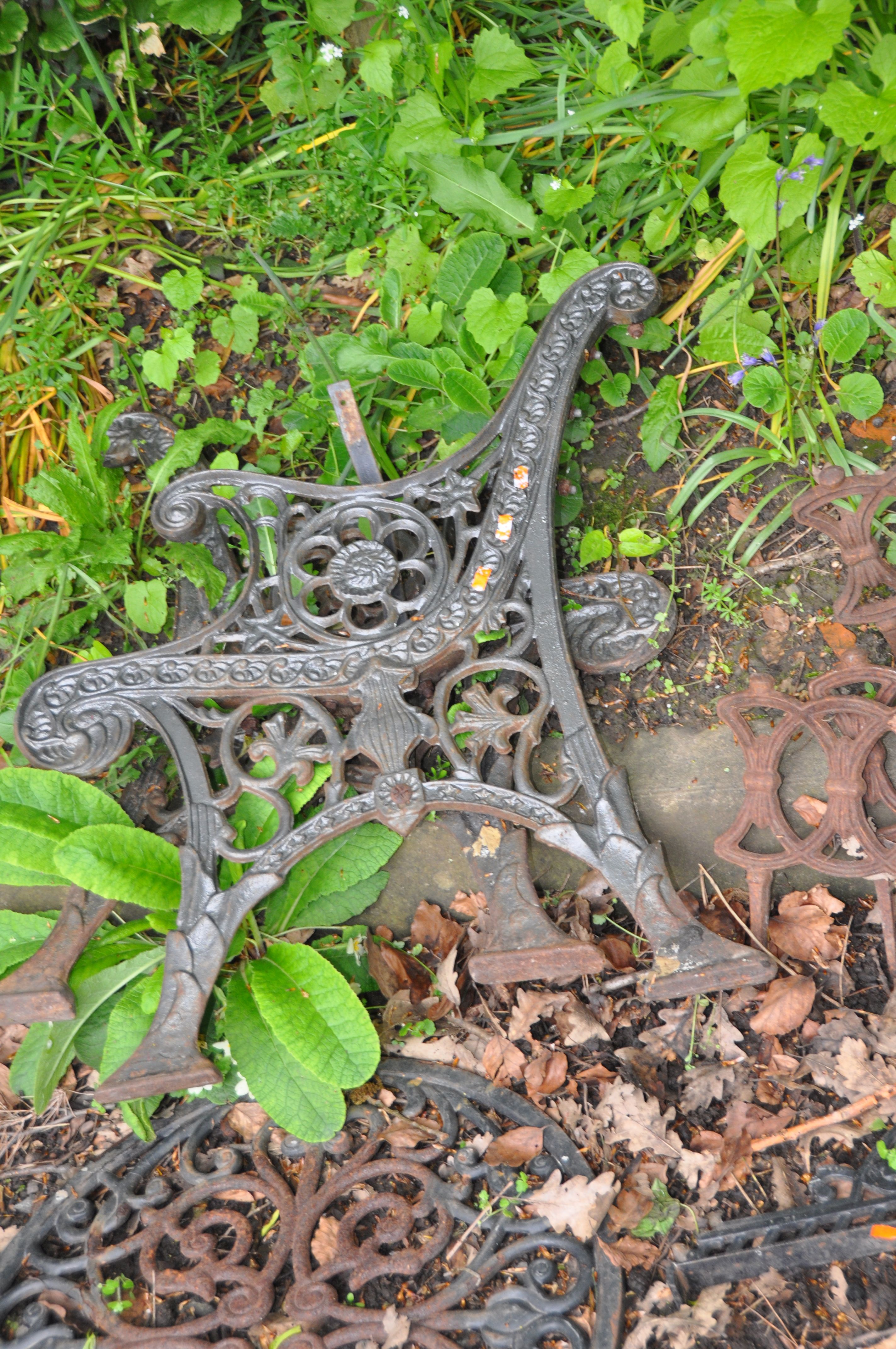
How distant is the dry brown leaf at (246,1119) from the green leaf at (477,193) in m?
2.17

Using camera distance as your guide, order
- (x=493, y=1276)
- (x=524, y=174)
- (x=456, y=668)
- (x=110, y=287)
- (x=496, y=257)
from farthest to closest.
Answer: (x=110, y=287) < (x=524, y=174) < (x=496, y=257) < (x=456, y=668) < (x=493, y=1276)

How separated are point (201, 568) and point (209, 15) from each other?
1929 mm

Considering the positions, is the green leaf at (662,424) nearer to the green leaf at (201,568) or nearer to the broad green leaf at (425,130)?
the broad green leaf at (425,130)

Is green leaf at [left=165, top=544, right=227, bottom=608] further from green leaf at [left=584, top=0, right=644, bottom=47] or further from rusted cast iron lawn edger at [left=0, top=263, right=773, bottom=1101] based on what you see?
green leaf at [left=584, top=0, right=644, bottom=47]

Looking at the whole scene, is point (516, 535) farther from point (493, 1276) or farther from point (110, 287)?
point (110, 287)

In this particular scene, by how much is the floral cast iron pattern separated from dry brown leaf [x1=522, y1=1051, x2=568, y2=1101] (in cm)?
5

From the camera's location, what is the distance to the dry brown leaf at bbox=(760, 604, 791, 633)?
230cm

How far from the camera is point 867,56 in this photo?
2.36 meters

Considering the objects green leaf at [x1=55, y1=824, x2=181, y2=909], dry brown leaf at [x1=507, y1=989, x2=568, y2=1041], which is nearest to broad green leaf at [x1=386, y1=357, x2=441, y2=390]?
green leaf at [x1=55, y1=824, x2=181, y2=909]

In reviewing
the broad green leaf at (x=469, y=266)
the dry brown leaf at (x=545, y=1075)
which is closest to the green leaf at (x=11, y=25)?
the broad green leaf at (x=469, y=266)

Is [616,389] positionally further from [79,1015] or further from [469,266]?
[79,1015]

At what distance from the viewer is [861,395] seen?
228 centimetres

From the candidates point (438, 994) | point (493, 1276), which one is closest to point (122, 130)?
point (438, 994)

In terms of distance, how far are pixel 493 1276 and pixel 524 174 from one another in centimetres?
286
